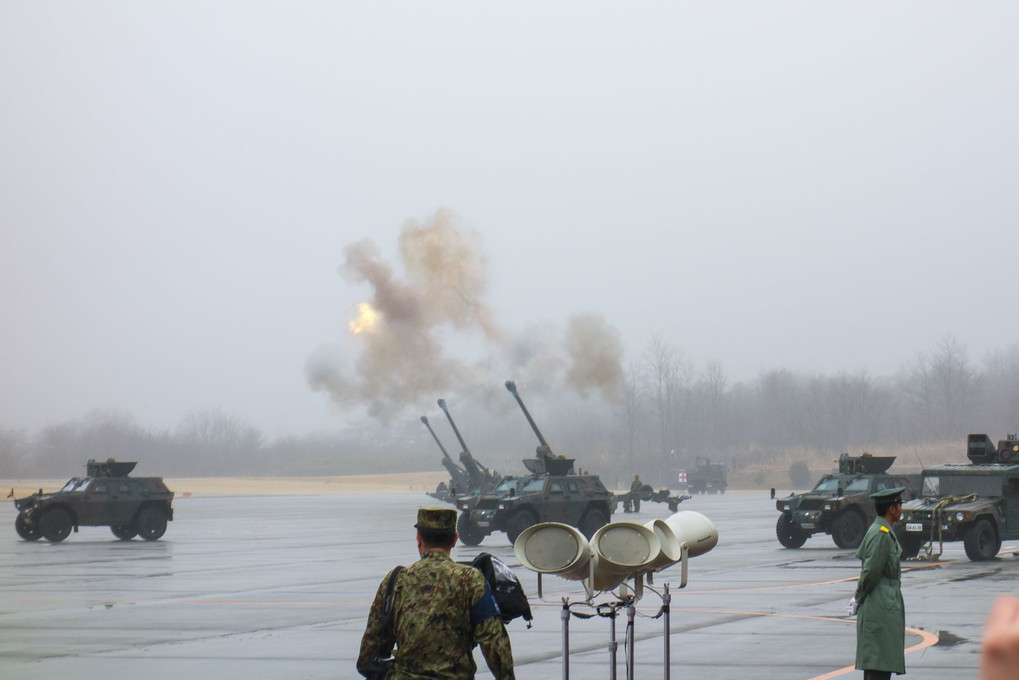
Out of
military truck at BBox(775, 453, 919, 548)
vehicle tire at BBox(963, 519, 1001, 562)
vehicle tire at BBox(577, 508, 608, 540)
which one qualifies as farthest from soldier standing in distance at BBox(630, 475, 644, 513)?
vehicle tire at BBox(963, 519, 1001, 562)

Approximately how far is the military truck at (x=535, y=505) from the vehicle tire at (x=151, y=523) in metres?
8.12

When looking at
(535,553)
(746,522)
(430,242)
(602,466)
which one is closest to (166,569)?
(535,553)

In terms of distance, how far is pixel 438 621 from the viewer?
205 inches

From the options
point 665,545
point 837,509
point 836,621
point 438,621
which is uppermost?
point 665,545

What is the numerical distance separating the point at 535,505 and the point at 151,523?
994cm

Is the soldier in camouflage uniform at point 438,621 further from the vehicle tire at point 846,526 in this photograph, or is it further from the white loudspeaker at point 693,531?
the vehicle tire at point 846,526

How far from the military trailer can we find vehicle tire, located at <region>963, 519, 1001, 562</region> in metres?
61.3

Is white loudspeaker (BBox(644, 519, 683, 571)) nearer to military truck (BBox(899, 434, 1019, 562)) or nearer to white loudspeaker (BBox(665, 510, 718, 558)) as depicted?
white loudspeaker (BBox(665, 510, 718, 558))

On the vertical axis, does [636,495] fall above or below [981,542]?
above

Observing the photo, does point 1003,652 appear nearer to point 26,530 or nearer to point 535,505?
point 535,505

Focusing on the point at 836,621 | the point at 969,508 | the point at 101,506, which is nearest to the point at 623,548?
the point at 836,621

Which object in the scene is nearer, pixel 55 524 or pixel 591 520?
pixel 591 520

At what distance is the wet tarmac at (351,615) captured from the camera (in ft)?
36.6

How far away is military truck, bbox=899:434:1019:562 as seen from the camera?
73.6 ft
